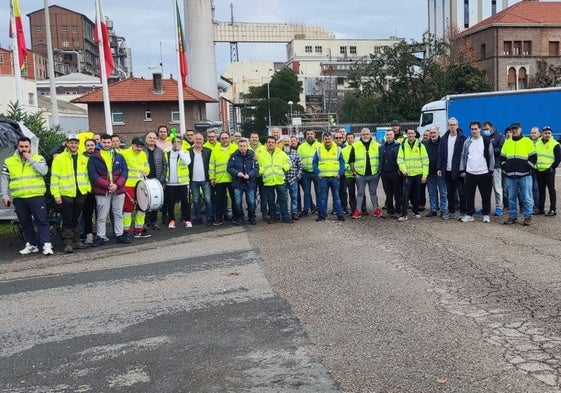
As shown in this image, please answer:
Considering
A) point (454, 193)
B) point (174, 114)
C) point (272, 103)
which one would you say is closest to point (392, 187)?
point (454, 193)

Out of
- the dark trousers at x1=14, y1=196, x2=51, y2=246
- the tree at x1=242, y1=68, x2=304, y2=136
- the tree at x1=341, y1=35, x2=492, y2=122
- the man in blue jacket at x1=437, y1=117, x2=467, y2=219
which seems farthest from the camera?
the tree at x1=242, y1=68, x2=304, y2=136

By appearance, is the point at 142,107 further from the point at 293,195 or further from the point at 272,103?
the point at 293,195

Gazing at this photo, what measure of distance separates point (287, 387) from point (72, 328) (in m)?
2.84

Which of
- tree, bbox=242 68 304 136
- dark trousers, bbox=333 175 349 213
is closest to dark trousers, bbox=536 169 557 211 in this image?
dark trousers, bbox=333 175 349 213

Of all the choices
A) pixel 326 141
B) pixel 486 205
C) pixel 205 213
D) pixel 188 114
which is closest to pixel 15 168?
pixel 205 213

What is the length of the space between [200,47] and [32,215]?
59.0 meters

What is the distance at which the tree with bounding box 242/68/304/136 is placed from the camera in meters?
68.2

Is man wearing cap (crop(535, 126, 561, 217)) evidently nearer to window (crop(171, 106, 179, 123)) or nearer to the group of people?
the group of people

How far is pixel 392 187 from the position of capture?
13414 mm

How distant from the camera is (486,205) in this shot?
40.6 ft

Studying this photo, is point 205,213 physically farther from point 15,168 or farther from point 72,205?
point 15,168

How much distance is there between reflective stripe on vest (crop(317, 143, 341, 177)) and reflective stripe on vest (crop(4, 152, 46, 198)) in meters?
5.87

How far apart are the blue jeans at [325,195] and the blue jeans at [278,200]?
29.7 inches

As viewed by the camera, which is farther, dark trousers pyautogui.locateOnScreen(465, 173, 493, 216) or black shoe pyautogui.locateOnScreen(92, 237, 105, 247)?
dark trousers pyautogui.locateOnScreen(465, 173, 493, 216)
